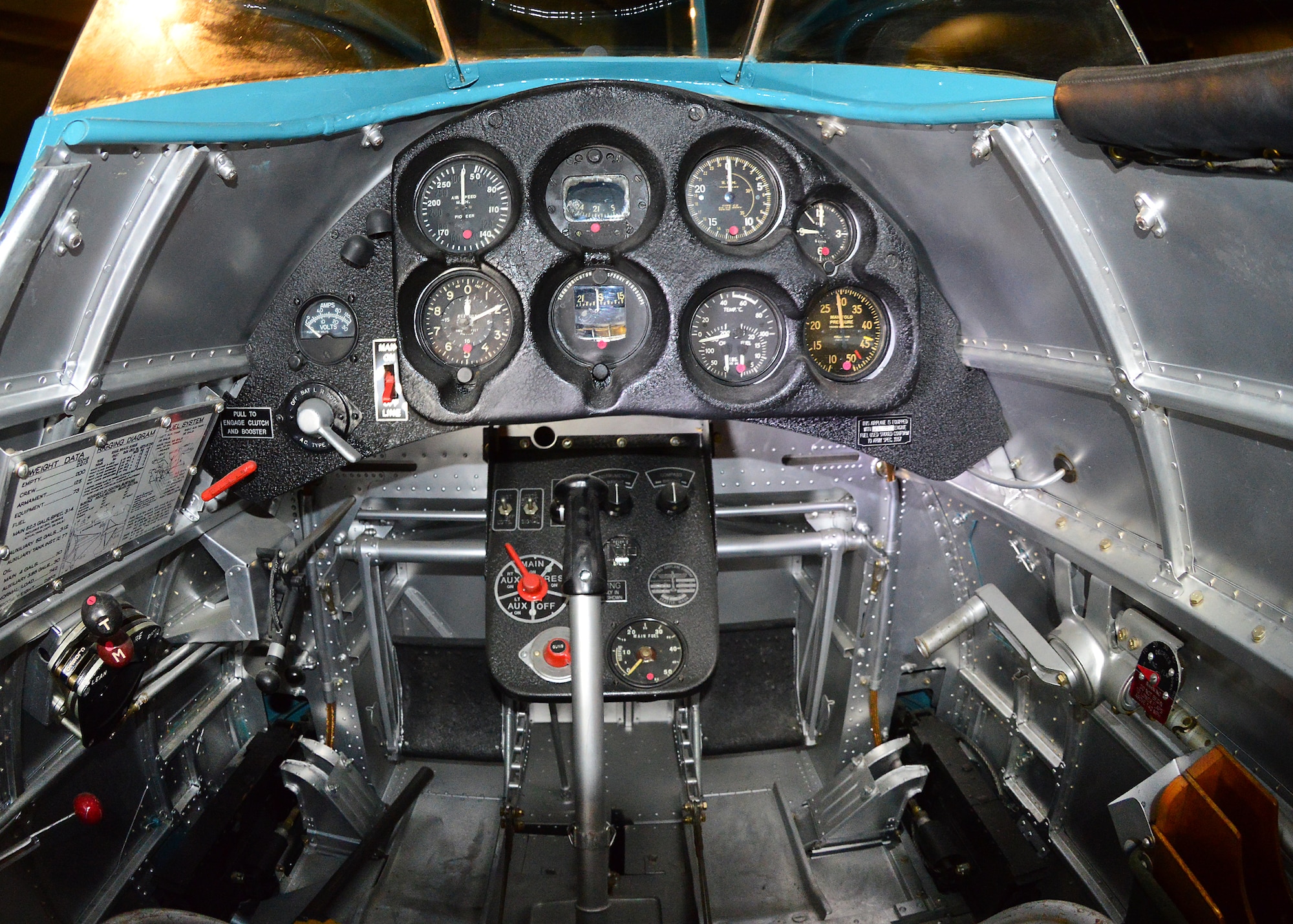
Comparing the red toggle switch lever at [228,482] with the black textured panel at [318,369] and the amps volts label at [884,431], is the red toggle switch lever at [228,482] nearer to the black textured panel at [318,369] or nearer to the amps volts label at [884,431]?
the black textured panel at [318,369]

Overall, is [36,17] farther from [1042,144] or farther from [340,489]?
[1042,144]

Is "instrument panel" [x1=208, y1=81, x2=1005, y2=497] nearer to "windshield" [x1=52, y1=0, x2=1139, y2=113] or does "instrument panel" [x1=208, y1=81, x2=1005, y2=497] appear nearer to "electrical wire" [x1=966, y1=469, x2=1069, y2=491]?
"windshield" [x1=52, y1=0, x2=1139, y2=113]

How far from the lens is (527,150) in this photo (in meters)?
2.45

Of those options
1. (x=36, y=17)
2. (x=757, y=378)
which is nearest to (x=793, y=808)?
(x=757, y=378)

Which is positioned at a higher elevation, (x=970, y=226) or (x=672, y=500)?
(x=970, y=226)

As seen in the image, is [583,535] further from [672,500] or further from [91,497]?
[91,497]

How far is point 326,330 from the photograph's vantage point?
8.92 ft

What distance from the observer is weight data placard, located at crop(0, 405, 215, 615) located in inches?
75.3

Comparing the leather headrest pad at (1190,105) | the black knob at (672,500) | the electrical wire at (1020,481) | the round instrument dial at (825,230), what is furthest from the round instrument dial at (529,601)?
the leather headrest pad at (1190,105)

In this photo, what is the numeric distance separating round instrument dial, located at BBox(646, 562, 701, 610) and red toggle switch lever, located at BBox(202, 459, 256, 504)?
4.35ft

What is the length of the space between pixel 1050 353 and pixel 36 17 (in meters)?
5.96

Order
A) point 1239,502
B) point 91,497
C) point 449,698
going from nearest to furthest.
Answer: point 1239,502 < point 91,497 < point 449,698

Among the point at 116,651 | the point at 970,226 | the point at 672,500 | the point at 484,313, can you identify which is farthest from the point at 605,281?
the point at 116,651

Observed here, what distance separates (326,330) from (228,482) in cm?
56
